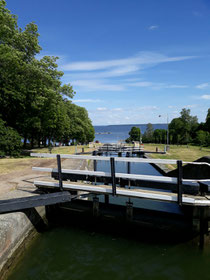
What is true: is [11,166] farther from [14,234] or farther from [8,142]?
[14,234]

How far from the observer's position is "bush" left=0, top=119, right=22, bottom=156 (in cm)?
1643

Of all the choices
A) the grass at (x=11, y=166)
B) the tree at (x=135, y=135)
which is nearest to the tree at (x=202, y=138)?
the grass at (x=11, y=166)

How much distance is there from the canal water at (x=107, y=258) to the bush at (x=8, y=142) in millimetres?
12726

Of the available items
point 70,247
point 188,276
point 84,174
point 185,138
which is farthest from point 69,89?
point 185,138

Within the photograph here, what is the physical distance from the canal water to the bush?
12726 millimetres

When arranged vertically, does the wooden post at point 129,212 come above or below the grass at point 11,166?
below

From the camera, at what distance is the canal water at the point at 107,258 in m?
4.23

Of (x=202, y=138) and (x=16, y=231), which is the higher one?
(x=202, y=138)

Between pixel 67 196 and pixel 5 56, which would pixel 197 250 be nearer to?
pixel 67 196

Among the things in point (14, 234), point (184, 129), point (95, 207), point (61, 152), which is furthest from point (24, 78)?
point (184, 129)

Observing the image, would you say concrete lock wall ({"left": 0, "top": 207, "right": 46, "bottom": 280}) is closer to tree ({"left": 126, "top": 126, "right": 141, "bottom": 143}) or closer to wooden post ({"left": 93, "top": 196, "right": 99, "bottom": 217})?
wooden post ({"left": 93, "top": 196, "right": 99, "bottom": 217})

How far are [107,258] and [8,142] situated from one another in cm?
1477

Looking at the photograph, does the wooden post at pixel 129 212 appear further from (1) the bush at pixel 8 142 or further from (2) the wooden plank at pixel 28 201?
(1) the bush at pixel 8 142

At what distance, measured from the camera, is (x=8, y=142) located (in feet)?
A: 54.7
